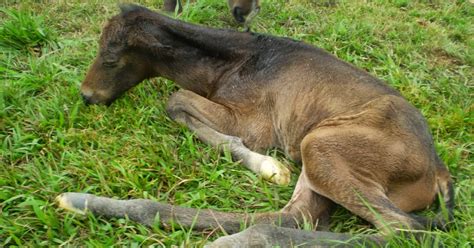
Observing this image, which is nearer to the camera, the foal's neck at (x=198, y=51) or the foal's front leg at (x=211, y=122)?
the foal's front leg at (x=211, y=122)

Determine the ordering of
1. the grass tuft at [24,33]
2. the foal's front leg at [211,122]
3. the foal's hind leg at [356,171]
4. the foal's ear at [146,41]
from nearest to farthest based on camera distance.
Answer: the foal's hind leg at [356,171] → the foal's front leg at [211,122] → the foal's ear at [146,41] → the grass tuft at [24,33]

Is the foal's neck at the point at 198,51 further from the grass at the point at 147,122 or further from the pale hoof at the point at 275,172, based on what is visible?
the pale hoof at the point at 275,172

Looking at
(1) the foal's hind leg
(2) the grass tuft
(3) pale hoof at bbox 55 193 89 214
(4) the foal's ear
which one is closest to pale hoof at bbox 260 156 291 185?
(1) the foal's hind leg

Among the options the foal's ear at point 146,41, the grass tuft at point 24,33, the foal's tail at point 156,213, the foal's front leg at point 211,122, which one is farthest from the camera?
the grass tuft at point 24,33

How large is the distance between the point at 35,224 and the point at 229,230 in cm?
125

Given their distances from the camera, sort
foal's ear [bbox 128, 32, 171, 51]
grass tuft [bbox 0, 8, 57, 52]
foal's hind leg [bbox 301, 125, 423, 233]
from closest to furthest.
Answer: foal's hind leg [bbox 301, 125, 423, 233] < foal's ear [bbox 128, 32, 171, 51] < grass tuft [bbox 0, 8, 57, 52]

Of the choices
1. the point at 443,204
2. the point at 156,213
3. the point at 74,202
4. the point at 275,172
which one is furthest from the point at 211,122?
the point at 443,204

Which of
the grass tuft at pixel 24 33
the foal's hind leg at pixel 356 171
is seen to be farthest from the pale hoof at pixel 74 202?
the grass tuft at pixel 24 33

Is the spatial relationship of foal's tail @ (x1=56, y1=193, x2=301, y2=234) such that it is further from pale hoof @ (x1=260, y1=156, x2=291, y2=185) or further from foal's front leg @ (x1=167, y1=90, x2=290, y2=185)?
foal's front leg @ (x1=167, y1=90, x2=290, y2=185)

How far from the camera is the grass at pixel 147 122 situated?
3.48 meters

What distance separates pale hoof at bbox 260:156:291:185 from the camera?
407cm

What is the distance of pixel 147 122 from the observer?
15.5ft

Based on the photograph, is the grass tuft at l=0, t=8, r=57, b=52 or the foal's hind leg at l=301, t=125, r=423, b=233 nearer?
the foal's hind leg at l=301, t=125, r=423, b=233

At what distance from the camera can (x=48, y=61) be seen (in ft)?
18.1
